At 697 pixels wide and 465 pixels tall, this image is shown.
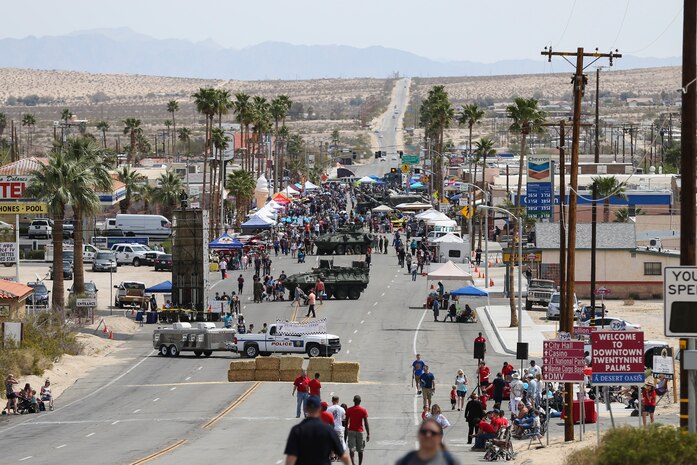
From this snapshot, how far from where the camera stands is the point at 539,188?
2314 inches

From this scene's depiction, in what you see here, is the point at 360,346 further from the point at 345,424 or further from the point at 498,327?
the point at 345,424

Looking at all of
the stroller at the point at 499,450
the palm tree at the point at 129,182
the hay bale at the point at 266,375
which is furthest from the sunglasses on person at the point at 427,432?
the palm tree at the point at 129,182

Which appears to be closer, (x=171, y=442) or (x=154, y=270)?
(x=171, y=442)

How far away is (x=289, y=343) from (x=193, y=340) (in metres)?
4.83

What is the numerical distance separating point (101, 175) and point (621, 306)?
2692 centimetres

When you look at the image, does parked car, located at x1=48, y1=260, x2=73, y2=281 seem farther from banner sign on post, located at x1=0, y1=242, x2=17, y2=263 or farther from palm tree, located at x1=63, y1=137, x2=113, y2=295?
palm tree, located at x1=63, y1=137, x2=113, y2=295

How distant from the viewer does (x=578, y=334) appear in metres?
41.0

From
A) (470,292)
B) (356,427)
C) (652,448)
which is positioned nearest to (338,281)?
(470,292)

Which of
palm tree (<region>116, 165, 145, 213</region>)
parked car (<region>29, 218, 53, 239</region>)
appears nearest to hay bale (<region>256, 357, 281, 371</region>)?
parked car (<region>29, 218, 53, 239</region>)

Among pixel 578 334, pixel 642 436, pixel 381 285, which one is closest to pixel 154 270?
pixel 381 285

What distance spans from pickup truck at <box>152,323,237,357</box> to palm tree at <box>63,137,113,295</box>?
10627 mm

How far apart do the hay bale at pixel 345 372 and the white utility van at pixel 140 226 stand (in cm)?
5886

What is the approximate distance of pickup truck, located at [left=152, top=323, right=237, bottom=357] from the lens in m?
50.9

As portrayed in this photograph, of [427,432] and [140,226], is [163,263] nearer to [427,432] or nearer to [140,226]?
[140,226]
